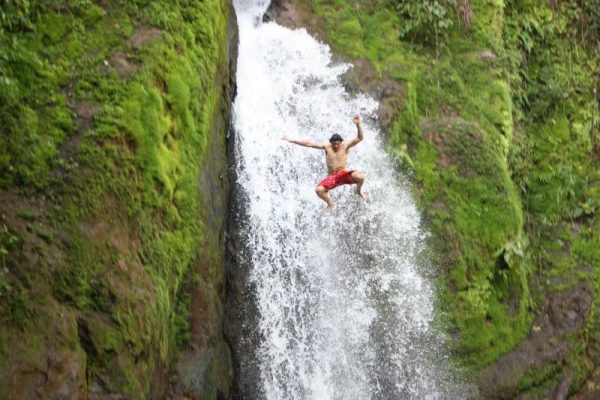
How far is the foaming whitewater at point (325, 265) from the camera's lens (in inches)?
396

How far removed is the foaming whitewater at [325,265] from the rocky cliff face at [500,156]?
1.85ft

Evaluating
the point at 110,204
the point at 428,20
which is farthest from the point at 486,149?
the point at 110,204

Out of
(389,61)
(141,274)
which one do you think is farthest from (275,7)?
(141,274)

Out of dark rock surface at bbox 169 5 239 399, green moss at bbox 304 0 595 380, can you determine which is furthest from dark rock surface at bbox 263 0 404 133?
dark rock surface at bbox 169 5 239 399

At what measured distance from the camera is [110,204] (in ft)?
24.4

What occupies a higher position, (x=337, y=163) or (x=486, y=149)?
(x=486, y=149)

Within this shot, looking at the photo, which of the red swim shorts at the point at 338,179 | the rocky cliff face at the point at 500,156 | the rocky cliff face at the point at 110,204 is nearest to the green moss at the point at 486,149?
the rocky cliff face at the point at 500,156

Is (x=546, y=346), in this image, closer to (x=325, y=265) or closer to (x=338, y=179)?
(x=325, y=265)

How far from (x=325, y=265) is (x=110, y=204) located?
4127mm

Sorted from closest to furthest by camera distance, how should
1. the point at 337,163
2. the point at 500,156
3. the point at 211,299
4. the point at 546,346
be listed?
the point at 337,163 < the point at 211,299 < the point at 546,346 < the point at 500,156

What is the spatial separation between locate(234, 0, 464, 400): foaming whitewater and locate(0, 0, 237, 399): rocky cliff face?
793 millimetres

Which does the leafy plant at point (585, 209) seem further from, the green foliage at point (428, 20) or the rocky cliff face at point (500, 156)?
the green foliage at point (428, 20)

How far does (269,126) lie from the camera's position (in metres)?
11.3

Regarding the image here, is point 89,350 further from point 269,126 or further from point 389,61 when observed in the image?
point 389,61
